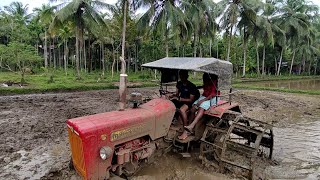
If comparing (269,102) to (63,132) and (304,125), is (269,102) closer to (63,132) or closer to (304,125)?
(304,125)

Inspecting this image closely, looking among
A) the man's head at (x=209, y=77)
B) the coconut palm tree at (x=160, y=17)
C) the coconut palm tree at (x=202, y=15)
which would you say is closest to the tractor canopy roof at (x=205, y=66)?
the man's head at (x=209, y=77)

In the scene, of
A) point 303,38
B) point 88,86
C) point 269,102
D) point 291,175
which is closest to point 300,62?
point 303,38

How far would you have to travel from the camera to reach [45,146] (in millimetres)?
6855

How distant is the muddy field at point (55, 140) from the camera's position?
17.3 feet

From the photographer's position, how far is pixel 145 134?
4.57 m

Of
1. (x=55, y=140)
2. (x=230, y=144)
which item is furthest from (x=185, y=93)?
(x=55, y=140)

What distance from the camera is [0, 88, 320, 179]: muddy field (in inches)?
207

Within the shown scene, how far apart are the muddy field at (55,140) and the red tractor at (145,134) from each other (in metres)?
0.43

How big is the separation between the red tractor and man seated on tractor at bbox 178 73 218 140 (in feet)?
0.45

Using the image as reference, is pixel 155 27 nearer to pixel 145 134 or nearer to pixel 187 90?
pixel 187 90

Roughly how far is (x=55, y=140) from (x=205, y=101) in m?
4.41

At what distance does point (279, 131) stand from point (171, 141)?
5.59 meters

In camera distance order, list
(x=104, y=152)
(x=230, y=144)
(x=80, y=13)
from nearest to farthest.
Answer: (x=104, y=152) → (x=230, y=144) → (x=80, y=13)

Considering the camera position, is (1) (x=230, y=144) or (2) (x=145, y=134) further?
(1) (x=230, y=144)
